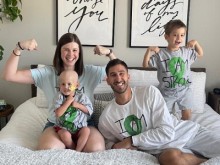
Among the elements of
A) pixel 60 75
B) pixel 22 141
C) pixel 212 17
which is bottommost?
pixel 22 141

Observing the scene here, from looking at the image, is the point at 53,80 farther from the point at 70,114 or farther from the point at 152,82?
the point at 152,82

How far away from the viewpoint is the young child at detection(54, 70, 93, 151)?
1756mm

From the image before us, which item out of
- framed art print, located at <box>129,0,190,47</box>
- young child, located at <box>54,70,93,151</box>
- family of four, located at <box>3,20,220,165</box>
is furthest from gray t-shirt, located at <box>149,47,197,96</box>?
framed art print, located at <box>129,0,190,47</box>

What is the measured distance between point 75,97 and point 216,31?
1743 millimetres

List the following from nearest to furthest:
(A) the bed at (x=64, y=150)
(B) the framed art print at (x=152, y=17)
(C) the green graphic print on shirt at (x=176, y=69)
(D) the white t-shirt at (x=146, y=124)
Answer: (A) the bed at (x=64, y=150) < (D) the white t-shirt at (x=146, y=124) < (C) the green graphic print on shirt at (x=176, y=69) < (B) the framed art print at (x=152, y=17)

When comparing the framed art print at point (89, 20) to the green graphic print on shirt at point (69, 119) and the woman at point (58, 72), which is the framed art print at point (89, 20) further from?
the green graphic print on shirt at point (69, 119)

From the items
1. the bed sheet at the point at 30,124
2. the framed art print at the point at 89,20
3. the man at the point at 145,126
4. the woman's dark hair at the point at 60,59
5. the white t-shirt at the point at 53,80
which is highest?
the framed art print at the point at 89,20

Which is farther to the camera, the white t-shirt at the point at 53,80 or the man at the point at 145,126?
the white t-shirt at the point at 53,80

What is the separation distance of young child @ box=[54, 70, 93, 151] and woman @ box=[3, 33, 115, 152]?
4 cm

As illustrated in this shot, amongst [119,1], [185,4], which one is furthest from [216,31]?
[119,1]

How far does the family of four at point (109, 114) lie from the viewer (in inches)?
66.9

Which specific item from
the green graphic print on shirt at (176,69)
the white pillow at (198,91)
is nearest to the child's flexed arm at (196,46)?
the green graphic print on shirt at (176,69)

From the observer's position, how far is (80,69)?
1986mm

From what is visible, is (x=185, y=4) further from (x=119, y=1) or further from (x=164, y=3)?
(x=119, y=1)
